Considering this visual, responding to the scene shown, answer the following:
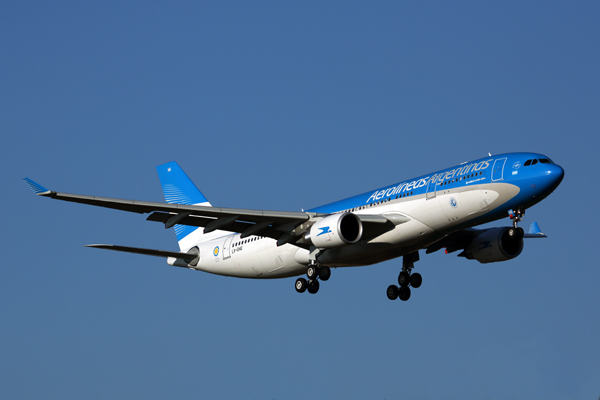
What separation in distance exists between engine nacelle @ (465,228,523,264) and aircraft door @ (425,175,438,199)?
6.64m

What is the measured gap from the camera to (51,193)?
2758 cm

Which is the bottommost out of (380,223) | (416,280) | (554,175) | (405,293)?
(405,293)

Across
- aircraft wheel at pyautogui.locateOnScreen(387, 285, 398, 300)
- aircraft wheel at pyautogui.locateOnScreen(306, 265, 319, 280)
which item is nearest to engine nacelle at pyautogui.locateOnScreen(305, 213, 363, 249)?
aircraft wheel at pyautogui.locateOnScreen(306, 265, 319, 280)

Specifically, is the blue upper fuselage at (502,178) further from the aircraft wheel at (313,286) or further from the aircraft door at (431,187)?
the aircraft wheel at (313,286)

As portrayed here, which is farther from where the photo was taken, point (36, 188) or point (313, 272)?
point (313, 272)

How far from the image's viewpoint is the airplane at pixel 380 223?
30.0 meters

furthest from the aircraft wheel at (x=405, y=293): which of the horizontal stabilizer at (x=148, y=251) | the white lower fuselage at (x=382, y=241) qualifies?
the horizontal stabilizer at (x=148, y=251)

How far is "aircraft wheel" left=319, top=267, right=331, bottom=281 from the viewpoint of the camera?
114 feet

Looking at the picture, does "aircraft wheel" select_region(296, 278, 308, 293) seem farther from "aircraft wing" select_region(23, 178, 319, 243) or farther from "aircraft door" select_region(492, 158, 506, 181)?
"aircraft door" select_region(492, 158, 506, 181)

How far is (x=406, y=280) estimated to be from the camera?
124 ft

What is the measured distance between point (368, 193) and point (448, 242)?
217 inches

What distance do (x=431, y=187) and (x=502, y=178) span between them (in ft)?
9.94

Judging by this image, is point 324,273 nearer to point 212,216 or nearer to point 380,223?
point 380,223

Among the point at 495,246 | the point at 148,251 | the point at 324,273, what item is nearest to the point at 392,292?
the point at 324,273
